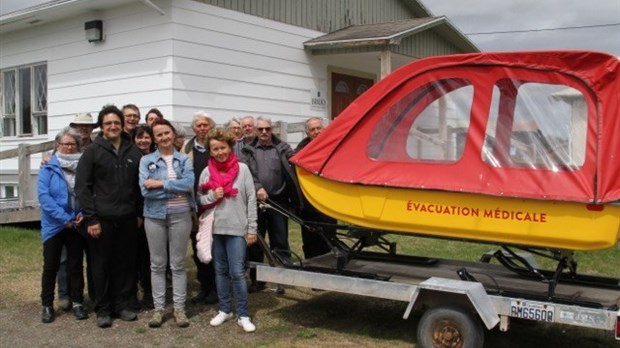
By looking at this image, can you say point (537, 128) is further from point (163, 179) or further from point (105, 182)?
point (105, 182)

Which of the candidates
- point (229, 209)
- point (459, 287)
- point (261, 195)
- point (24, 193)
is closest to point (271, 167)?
point (261, 195)

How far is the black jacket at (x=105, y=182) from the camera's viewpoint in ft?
20.8

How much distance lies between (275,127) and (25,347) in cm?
629

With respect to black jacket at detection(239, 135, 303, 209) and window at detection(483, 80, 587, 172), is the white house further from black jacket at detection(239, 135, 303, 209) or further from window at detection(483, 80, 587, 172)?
window at detection(483, 80, 587, 172)

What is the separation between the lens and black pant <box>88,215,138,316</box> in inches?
254

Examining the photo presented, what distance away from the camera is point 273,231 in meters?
7.49

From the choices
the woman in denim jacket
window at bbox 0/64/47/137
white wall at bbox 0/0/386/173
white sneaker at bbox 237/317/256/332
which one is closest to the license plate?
white sneaker at bbox 237/317/256/332

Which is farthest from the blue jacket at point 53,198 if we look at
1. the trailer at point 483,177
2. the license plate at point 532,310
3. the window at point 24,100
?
the window at point 24,100

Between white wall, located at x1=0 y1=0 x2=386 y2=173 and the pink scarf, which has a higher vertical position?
white wall, located at x1=0 y1=0 x2=386 y2=173

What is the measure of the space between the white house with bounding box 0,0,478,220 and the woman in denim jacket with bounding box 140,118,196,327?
16.6ft

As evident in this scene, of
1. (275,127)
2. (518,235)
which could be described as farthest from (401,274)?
(275,127)

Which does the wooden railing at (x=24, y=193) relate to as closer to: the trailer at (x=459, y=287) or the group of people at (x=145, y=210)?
the group of people at (x=145, y=210)

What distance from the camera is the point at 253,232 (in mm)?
6281

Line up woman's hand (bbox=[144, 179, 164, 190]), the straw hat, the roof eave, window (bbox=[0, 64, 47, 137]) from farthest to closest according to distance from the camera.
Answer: window (bbox=[0, 64, 47, 137]) < the roof eave < the straw hat < woman's hand (bbox=[144, 179, 164, 190])
